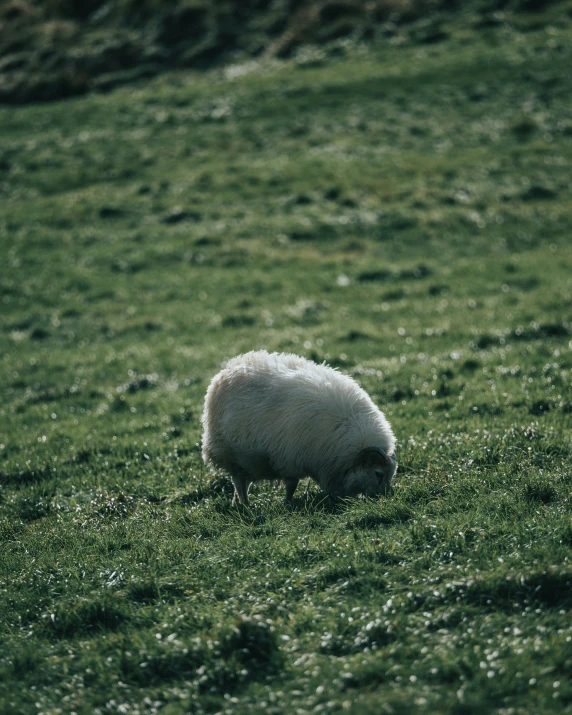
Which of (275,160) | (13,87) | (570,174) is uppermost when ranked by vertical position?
(13,87)

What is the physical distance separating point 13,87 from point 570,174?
78.1 ft

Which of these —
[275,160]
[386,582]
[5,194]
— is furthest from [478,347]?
[5,194]

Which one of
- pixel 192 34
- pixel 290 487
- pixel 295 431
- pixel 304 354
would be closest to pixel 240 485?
pixel 290 487

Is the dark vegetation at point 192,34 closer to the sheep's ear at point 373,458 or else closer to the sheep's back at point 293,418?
the sheep's back at point 293,418

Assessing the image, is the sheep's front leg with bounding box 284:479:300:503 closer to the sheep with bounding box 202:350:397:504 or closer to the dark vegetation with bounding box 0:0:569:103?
the sheep with bounding box 202:350:397:504

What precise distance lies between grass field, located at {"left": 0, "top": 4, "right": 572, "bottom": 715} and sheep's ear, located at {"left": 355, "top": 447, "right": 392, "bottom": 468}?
374 mm

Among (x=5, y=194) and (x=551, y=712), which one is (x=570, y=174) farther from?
(x=551, y=712)

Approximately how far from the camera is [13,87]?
3516cm

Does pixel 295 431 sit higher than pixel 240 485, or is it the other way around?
pixel 295 431

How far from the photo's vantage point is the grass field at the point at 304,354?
5258 millimetres

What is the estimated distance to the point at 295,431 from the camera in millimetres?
7879

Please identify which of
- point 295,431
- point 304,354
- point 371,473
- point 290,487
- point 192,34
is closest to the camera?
point 371,473

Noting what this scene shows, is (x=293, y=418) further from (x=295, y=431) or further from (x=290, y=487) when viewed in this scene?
(x=290, y=487)

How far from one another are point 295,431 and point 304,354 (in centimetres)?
523
